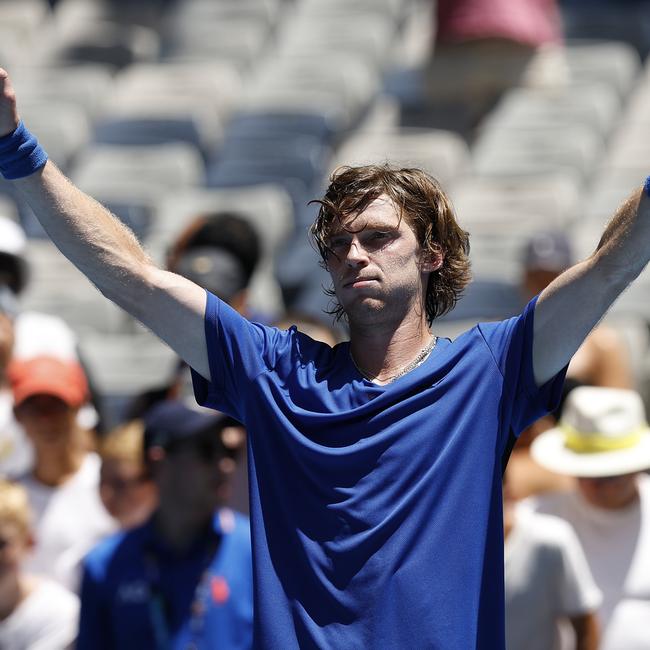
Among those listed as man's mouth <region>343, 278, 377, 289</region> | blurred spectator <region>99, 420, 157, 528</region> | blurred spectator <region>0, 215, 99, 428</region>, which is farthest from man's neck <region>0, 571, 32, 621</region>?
man's mouth <region>343, 278, 377, 289</region>

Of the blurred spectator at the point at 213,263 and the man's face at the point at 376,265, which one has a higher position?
the blurred spectator at the point at 213,263

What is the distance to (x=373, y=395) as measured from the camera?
10.3ft

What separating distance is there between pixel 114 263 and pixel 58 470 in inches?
111

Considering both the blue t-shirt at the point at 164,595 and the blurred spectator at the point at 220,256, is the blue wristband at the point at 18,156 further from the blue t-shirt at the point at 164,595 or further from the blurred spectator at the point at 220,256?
the blurred spectator at the point at 220,256

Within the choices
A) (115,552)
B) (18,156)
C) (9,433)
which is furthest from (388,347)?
(9,433)

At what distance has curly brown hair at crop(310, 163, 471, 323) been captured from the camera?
320 centimetres

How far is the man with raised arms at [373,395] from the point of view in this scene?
3.03 metres

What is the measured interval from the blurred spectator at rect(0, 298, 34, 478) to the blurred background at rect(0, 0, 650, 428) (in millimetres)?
871

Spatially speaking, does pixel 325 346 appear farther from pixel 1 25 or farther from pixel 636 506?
pixel 1 25

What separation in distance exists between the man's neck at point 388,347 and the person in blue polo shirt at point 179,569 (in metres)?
1.86

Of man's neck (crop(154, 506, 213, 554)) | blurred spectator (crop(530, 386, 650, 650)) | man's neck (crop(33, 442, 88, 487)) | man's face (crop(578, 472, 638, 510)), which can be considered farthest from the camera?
man's neck (crop(33, 442, 88, 487))

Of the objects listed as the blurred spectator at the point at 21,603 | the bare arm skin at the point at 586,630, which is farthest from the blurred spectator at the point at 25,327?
the bare arm skin at the point at 586,630

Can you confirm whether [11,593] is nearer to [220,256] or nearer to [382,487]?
[220,256]

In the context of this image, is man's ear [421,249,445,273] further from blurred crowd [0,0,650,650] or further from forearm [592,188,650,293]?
blurred crowd [0,0,650,650]
